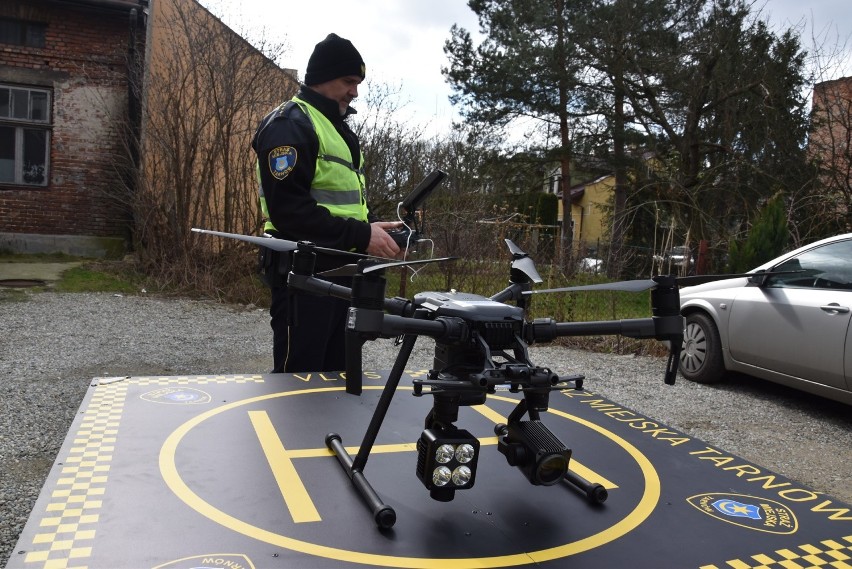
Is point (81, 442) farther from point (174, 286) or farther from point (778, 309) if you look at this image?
point (174, 286)

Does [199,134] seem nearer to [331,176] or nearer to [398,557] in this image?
[331,176]

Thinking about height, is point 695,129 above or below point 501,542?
above

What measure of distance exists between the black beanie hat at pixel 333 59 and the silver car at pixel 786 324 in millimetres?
3061

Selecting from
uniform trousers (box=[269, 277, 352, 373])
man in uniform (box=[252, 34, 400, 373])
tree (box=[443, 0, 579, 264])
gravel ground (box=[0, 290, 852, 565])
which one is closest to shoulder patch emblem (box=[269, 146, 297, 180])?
man in uniform (box=[252, 34, 400, 373])

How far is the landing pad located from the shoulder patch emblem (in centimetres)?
98

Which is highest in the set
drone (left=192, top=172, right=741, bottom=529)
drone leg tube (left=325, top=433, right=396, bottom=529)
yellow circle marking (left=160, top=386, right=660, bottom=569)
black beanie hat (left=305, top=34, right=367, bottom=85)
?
black beanie hat (left=305, top=34, right=367, bottom=85)

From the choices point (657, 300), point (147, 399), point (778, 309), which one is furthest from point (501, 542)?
point (778, 309)

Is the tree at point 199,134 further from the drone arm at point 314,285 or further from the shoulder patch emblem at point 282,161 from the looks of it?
the drone arm at point 314,285

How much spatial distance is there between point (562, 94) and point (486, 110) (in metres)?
2.43

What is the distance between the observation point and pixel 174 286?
10.5 m

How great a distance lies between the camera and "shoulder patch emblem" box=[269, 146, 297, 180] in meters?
2.99

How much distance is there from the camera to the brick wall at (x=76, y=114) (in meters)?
12.1

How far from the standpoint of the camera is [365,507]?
1.95 m

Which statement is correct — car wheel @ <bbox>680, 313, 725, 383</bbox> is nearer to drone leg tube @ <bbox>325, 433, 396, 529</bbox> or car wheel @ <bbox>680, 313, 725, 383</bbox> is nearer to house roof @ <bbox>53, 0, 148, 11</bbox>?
drone leg tube @ <bbox>325, 433, 396, 529</bbox>
